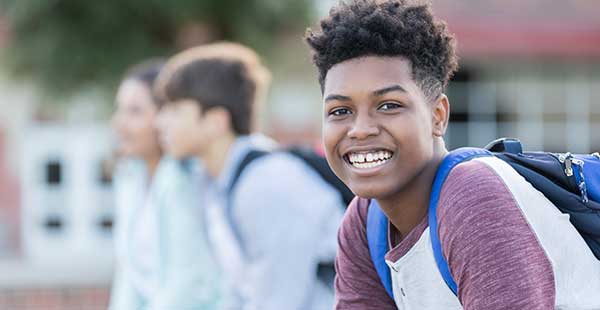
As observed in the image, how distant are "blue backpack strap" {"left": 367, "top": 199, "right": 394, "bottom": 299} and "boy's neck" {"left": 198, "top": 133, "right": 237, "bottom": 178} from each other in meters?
1.76

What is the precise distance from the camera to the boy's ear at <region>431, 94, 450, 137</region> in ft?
8.23

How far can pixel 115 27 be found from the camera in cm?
1167

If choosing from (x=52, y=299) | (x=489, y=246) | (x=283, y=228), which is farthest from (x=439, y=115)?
(x=52, y=299)

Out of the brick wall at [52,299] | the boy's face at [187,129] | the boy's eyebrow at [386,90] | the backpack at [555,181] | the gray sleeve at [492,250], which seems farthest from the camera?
the brick wall at [52,299]

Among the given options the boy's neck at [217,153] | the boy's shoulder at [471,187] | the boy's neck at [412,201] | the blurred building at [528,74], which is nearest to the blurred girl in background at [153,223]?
the boy's neck at [217,153]

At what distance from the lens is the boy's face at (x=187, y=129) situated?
433 centimetres

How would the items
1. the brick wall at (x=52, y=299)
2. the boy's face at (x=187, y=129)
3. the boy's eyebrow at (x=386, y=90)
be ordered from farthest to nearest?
the brick wall at (x=52, y=299)
the boy's face at (x=187, y=129)
the boy's eyebrow at (x=386, y=90)

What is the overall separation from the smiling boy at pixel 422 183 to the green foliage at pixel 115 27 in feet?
29.4

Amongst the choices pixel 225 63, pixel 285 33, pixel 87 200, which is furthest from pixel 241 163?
pixel 87 200

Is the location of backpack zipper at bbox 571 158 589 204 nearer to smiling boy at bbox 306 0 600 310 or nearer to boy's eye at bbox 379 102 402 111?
smiling boy at bbox 306 0 600 310

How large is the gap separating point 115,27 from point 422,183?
959cm

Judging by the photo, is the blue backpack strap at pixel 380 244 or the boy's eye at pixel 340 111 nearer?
the boy's eye at pixel 340 111

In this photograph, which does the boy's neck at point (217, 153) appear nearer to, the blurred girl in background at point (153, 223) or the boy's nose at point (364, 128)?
the blurred girl in background at point (153, 223)

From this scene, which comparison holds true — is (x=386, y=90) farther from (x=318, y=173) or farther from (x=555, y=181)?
(x=318, y=173)
